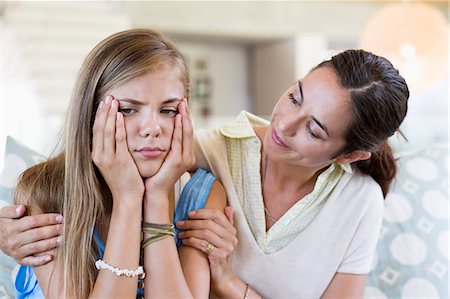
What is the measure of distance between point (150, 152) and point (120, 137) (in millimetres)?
70

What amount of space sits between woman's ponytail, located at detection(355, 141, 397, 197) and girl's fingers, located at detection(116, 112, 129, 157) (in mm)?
603

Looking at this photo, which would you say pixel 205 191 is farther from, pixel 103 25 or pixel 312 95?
pixel 103 25

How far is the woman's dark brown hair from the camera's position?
4.19 feet

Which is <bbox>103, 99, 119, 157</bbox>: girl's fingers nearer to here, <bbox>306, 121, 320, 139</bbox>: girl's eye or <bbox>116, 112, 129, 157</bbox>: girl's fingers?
<bbox>116, 112, 129, 157</bbox>: girl's fingers

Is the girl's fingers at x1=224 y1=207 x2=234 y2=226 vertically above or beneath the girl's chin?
beneath

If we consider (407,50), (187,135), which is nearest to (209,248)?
(187,135)

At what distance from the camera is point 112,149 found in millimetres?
1165

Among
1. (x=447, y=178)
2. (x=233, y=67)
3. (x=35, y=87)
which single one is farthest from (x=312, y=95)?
(x=233, y=67)

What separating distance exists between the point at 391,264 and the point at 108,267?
86cm

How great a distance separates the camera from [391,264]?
1692 mm

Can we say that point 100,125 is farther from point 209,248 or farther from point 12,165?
point 12,165

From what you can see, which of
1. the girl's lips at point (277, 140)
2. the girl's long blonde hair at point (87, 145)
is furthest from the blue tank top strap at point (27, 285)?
the girl's lips at point (277, 140)

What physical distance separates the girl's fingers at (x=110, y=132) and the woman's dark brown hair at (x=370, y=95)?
0.46 metres

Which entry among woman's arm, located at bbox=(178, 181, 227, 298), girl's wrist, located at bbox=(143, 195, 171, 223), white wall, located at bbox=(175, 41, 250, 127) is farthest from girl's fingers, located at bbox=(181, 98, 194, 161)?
white wall, located at bbox=(175, 41, 250, 127)
